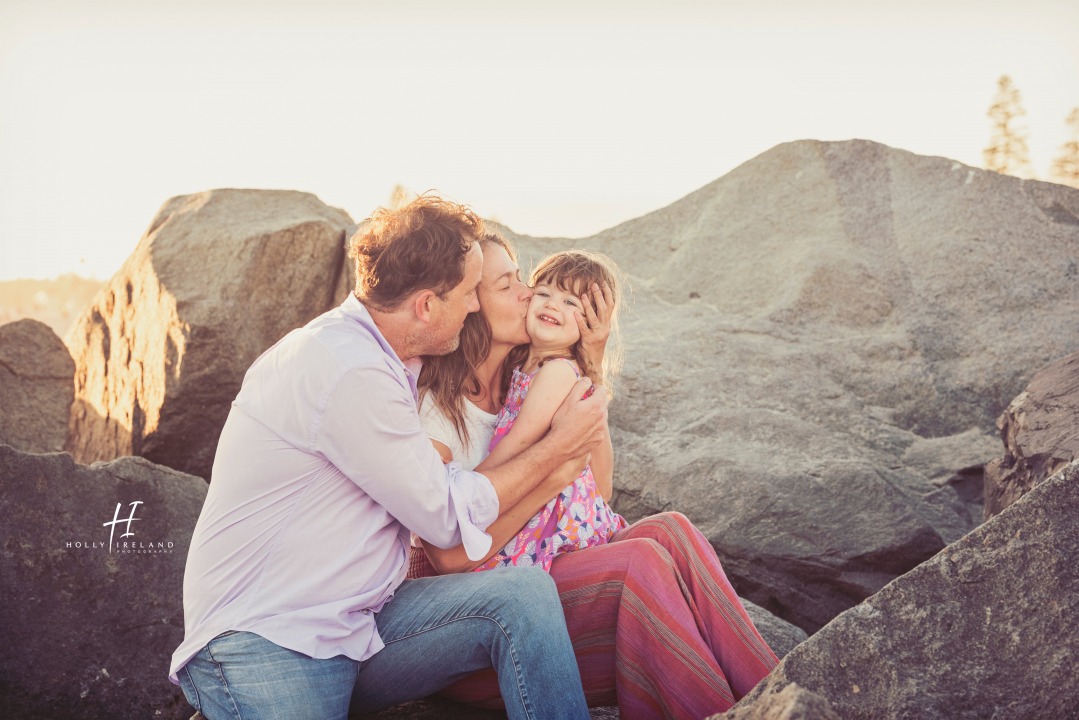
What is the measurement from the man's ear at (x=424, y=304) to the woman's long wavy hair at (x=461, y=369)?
0.43 metres

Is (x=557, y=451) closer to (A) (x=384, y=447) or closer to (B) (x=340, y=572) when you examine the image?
(A) (x=384, y=447)

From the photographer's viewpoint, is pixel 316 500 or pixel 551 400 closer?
pixel 316 500

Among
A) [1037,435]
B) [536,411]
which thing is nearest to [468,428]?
[536,411]

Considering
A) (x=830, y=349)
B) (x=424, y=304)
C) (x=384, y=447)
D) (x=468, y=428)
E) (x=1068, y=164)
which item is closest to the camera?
(x=384, y=447)

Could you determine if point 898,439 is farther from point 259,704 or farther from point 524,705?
point 259,704

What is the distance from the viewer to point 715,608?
3.46 metres

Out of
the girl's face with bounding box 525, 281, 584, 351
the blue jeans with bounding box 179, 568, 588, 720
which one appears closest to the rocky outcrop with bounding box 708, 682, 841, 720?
the blue jeans with bounding box 179, 568, 588, 720

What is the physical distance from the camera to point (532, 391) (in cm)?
375

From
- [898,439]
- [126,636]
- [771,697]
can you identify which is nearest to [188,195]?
[126,636]

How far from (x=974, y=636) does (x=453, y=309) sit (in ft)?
6.32

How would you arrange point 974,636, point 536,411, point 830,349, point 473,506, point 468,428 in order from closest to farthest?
point 974,636 < point 473,506 < point 536,411 < point 468,428 < point 830,349

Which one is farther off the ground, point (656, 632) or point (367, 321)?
point (367, 321)

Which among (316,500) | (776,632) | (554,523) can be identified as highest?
(316,500)

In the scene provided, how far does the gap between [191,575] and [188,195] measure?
4914 mm
